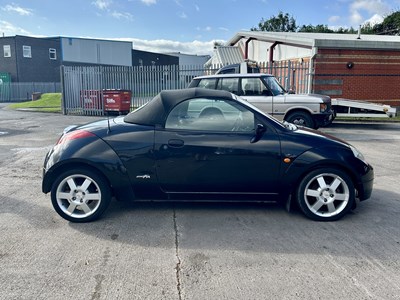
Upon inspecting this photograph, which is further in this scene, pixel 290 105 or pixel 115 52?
pixel 115 52

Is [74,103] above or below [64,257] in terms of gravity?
above

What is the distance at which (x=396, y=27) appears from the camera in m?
40.4

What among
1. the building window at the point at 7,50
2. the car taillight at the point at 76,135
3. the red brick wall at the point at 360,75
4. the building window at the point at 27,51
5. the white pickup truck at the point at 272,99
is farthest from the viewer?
the building window at the point at 27,51

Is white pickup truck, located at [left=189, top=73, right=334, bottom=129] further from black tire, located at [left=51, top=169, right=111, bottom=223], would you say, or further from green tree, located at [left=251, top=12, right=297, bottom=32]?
green tree, located at [left=251, top=12, right=297, bottom=32]

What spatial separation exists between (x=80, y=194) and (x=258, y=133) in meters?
2.22

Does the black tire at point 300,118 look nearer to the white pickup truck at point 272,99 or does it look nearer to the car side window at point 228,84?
the white pickup truck at point 272,99

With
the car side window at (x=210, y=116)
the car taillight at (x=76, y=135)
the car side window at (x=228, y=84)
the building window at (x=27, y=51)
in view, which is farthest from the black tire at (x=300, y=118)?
the building window at (x=27, y=51)

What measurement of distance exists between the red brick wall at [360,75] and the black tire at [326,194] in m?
11.9

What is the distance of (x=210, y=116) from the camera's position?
4074 mm

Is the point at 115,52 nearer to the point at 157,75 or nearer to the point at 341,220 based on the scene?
the point at 157,75

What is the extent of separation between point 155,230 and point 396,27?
4708 centimetres

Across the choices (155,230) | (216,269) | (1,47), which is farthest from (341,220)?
(1,47)

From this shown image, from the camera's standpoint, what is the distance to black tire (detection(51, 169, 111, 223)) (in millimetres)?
3852

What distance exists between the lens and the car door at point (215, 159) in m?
3.85
